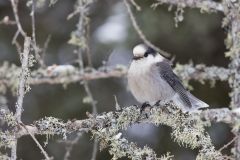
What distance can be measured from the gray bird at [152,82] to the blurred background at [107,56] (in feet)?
4.32

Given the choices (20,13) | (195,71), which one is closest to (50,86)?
(20,13)

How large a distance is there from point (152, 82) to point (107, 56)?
1.55 metres

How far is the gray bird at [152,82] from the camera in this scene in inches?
176

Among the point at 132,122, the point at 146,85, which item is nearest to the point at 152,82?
the point at 146,85

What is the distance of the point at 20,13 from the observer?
6453mm

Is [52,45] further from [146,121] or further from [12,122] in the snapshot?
[12,122]

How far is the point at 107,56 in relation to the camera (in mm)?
6047

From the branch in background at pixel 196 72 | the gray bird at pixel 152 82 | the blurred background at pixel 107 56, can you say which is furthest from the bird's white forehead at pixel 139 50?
the blurred background at pixel 107 56

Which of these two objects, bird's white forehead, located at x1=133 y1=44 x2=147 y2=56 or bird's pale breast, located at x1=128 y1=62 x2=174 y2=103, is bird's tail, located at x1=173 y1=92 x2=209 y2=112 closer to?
bird's pale breast, located at x1=128 y1=62 x2=174 y2=103

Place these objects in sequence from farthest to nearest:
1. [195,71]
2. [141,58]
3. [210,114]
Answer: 1. [195,71]
2. [141,58]
3. [210,114]

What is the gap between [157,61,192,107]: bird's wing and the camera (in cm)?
450

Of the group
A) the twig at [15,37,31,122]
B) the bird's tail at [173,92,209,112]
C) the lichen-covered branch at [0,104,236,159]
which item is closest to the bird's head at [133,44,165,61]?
the bird's tail at [173,92,209,112]

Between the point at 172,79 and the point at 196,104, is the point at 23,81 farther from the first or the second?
the point at 172,79

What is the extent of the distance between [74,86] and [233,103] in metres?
2.27
